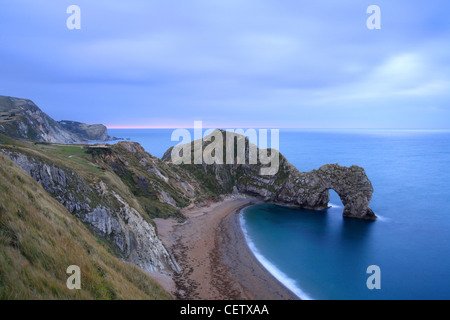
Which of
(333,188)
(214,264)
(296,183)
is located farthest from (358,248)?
(296,183)

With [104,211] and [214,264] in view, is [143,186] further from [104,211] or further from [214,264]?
[104,211]

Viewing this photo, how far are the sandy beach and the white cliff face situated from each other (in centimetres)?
300

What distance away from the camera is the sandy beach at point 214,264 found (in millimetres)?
26438

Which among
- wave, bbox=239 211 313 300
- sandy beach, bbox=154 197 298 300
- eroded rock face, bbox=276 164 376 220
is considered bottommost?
wave, bbox=239 211 313 300

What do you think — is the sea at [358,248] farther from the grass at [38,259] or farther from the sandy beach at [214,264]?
the grass at [38,259]

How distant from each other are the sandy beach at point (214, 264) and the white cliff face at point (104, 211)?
9.86 ft

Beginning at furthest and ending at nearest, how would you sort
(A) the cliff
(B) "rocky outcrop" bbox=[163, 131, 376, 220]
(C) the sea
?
(B) "rocky outcrop" bbox=[163, 131, 376, 220] → (C) the sea → (A) the cliff

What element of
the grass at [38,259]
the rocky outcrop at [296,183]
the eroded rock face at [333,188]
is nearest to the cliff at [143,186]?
the eroded rock face at [333,188]

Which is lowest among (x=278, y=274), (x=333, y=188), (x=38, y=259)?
(x=278, y=274)

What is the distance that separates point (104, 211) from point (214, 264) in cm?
1605

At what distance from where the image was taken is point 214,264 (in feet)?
107

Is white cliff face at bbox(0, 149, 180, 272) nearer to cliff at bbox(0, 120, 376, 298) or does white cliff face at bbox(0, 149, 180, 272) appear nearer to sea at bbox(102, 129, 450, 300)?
cliff at bbox(0, 120, 376, 298)

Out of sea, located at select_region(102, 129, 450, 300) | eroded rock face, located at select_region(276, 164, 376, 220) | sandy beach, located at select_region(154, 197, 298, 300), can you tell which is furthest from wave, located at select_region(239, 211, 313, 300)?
eroded rock face, located at select_region(276, 164, 376, 220)

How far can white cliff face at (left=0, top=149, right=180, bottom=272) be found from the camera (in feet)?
72.4
